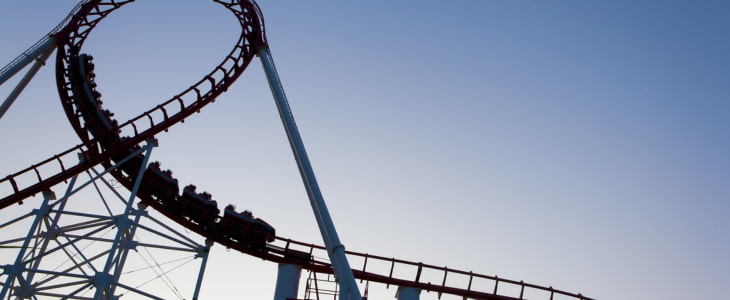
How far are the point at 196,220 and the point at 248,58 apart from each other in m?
5.62

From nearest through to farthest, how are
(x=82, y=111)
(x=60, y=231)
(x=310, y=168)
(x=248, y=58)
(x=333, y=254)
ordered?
(x=333, y=254) < (x=310, y=168) < (x=60, y=231) < (x=82, y=111) < (x=248, y=58)

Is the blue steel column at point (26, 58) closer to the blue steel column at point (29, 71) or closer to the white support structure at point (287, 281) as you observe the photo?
the blue steel column at point (29, 71)

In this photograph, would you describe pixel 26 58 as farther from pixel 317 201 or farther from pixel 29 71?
pixel 317 201

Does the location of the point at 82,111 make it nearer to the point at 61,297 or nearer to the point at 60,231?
the point at 60,231

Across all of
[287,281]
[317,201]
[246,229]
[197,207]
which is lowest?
[287,281]

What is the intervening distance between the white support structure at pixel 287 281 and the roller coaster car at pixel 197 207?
2643 mm

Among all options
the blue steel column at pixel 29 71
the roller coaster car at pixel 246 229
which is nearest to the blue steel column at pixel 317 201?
the roller coaster car at pixel 246 229

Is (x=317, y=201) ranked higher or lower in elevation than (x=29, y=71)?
lower

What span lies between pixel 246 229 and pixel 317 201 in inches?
212

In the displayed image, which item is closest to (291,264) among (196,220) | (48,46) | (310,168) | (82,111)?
(196,220)

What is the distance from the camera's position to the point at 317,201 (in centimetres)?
1323

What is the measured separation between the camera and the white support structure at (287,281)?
16672 mm

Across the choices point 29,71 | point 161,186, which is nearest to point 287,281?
point 161,186

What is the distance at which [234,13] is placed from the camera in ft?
65.9
